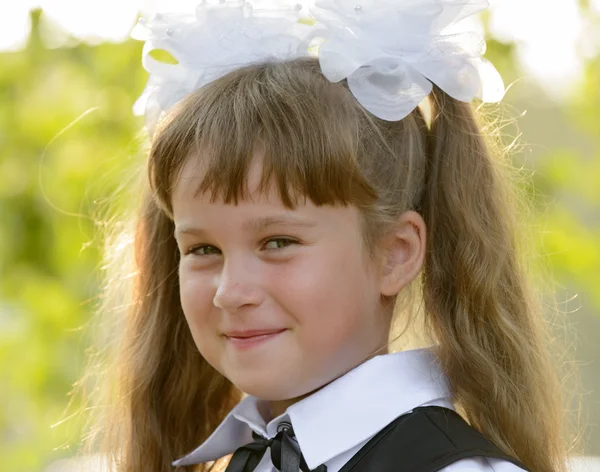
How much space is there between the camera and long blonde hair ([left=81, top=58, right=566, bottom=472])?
1635 mm

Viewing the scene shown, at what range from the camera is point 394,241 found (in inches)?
69.4

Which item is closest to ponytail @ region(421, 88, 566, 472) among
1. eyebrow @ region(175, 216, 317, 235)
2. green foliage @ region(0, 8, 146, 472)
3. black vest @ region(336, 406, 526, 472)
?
black vest @ region(336, 406, 526, 472)

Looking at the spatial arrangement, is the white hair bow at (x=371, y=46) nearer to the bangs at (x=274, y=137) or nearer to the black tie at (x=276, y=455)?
the bangs at (x=274, y=137)

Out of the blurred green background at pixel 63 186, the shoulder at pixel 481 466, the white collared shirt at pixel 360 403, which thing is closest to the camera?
the shoulder at pixel 481 466

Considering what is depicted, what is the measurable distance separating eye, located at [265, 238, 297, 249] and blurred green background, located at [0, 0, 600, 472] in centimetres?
182

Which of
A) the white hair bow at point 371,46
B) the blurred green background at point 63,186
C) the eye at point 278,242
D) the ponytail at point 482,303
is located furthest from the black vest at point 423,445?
the blurred green background at point 63,186

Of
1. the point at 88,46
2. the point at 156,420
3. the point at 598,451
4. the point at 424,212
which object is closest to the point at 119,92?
the point at 88,46

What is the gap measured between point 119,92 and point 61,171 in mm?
365

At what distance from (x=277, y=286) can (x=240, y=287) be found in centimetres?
6

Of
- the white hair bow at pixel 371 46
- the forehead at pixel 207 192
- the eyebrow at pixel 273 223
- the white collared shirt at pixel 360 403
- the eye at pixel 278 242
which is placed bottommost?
the white collared shirt at pixel 360 403

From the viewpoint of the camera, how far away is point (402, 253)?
178 cm

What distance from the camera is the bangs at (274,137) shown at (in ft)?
5.28

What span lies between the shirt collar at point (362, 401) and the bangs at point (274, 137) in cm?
30

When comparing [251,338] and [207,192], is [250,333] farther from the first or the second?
[207,192]
